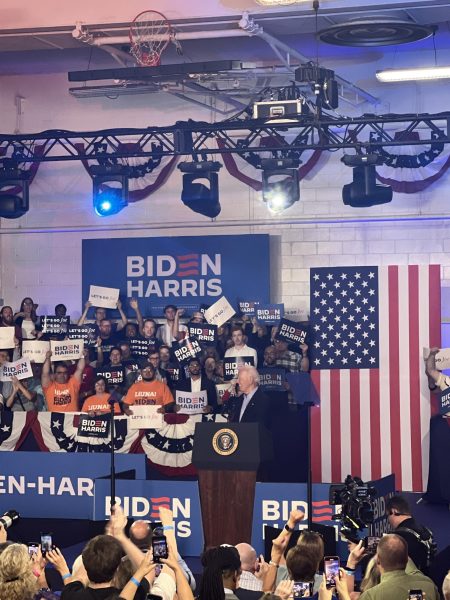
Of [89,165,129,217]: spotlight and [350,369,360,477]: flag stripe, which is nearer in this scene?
[350,369,360,477]: flag stripe

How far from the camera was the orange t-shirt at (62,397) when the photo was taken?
527 inches

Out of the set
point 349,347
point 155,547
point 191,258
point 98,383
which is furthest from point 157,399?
point 155,547

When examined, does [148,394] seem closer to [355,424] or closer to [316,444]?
[316,444]

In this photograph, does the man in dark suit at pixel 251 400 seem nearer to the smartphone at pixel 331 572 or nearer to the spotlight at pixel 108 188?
the spotlight at pixel 108 188

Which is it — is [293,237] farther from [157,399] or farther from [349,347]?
[157,399]

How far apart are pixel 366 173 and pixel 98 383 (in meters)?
4.09

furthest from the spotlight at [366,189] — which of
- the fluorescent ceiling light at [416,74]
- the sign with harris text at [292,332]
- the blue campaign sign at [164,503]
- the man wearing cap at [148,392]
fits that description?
the blue campaign sign at [164,503]

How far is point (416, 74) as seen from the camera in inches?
538

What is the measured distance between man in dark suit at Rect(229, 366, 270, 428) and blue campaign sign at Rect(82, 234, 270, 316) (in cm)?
502

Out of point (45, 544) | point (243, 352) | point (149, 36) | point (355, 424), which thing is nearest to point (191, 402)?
point (243, 352)

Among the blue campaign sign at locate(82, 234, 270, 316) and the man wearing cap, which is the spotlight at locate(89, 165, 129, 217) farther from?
the man wearing cap

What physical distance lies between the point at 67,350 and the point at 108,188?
2165mm

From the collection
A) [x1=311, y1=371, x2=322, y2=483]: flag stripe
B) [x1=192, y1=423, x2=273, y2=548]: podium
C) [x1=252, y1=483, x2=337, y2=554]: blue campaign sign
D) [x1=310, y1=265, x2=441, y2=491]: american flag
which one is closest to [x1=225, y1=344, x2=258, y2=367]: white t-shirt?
[x1=310, y1=265, x2=441, y2=491]: american flag

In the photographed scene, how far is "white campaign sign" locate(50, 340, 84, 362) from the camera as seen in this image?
45.8ft
